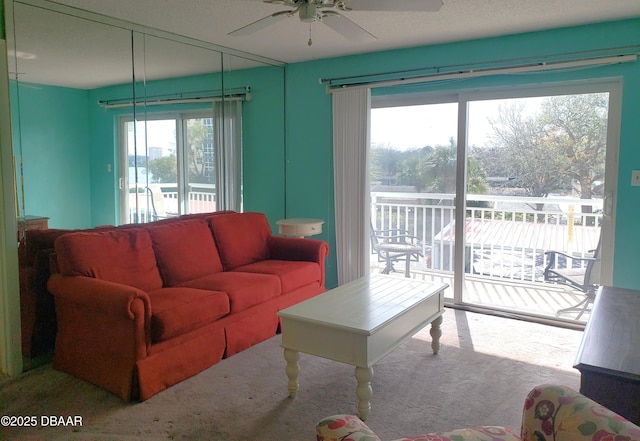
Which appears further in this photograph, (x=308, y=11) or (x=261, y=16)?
(x=261, y=16)

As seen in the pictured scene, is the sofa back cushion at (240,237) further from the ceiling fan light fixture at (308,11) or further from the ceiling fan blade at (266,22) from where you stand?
the ceiling fan light fixture at (308,11)

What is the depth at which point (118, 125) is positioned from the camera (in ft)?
12.1

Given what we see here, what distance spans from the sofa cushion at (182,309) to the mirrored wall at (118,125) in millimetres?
868

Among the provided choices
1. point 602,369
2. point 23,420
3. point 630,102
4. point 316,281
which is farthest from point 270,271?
point 630,102

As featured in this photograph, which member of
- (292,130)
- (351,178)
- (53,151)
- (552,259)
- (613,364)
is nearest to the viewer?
(613,364)

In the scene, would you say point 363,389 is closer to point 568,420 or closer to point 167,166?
point 568,420

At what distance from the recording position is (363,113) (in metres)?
4.71

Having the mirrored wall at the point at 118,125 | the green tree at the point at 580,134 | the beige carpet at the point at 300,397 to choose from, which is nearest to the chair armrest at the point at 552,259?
the green tree at the point at 580,134

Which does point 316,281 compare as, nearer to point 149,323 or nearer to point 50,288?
point 149,323

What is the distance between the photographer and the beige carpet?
2406 millimetres

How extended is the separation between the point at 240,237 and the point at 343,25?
6.69 feet

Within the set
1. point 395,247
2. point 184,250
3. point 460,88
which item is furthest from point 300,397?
point 460,88

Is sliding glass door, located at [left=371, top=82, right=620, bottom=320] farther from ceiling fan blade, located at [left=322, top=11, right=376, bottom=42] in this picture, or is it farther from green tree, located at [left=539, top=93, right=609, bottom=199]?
ceiling fan blade, located at [left=322, top=11, right=376, bottom=42]

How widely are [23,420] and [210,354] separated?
1059 mm
